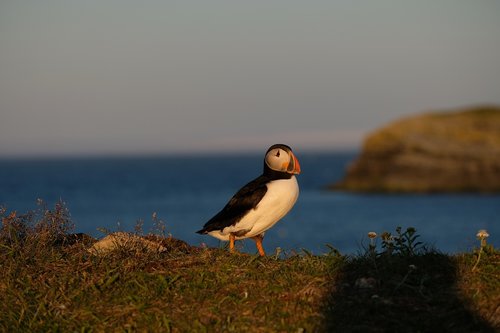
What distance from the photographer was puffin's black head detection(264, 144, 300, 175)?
943 cm

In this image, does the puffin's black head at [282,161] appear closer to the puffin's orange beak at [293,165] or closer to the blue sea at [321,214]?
the puffin's orange beak at [293,165]

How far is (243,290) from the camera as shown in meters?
7.61

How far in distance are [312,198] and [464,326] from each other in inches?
4349

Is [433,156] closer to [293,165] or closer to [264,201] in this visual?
[293,165]

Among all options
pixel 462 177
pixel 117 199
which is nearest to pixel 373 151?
pixel 462 177

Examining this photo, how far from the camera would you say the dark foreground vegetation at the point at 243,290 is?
6.98 meters

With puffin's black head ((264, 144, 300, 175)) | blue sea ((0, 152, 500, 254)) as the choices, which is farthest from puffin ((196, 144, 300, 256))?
blue sea ((0, 152, 500, 254))

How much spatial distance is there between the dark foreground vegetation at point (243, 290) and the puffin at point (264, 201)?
76 centimetres

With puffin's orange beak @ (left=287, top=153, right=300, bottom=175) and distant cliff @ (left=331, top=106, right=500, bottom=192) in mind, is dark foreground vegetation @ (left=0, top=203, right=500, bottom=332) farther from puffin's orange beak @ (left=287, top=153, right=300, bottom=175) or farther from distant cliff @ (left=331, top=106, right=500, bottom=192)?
distant cliff @ (left=331, top=106, right=500, bottom=192)

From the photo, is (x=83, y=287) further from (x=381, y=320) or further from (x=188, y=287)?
(x=381, y=320)

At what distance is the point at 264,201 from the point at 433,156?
94.6 meters

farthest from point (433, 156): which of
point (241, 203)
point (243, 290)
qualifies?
point (243, 290)

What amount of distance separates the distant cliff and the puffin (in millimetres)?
93252

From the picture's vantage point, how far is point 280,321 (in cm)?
700
